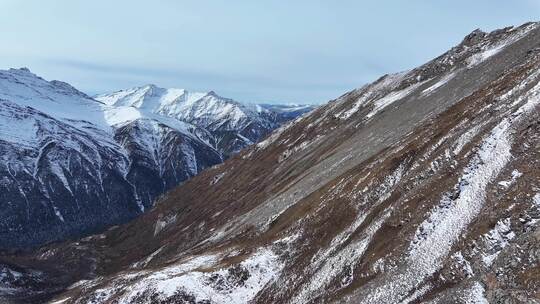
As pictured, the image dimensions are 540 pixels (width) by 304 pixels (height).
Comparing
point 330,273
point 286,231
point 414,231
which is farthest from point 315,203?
point 414,231

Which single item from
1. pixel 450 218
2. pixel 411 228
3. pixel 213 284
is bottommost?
pixel 213 284

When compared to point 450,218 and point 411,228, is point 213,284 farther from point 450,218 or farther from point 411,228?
point 450,218

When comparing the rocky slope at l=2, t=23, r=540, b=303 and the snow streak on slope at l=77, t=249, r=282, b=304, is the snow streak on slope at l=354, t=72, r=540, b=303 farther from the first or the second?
the snow streak on slope at l=77, t=249, r=282, b=304

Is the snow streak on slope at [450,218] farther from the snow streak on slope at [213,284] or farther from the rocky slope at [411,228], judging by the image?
the snow streak on slope at [213,284]

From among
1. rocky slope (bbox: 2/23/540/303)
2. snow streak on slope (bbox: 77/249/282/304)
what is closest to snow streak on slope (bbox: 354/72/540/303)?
rocky slope (bbox: 2/23/540/303)

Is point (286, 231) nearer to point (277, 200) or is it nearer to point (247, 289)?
point (247, 289)

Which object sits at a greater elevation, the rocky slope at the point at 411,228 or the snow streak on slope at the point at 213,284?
the rocky slope at the point at 411,228

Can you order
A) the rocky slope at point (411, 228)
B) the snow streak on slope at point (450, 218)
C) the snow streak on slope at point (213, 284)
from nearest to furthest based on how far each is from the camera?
the rocky slope at point (411, 228)
the snow streak on slope at point (450, 218)
the snow streak on slope at point (213, 284)

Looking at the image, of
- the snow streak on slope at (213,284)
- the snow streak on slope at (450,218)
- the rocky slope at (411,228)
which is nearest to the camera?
the rocky slope at (411,228)

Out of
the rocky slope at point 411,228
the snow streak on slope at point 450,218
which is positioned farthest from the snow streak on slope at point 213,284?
the snow streak on slope at point 450,218

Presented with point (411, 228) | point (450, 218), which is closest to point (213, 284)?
point (411, 228)

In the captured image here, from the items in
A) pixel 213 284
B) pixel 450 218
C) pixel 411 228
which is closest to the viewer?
pixel 450 218

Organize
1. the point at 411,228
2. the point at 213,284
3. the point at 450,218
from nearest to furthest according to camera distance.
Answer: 1. the point at 450,218
2. the point at 411,228
3. the point at 213,284
